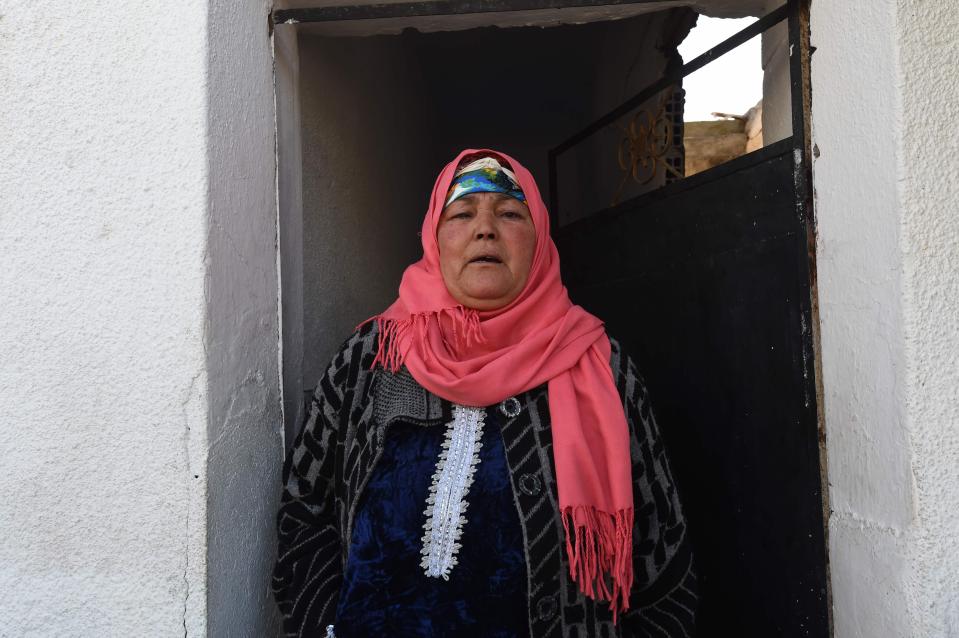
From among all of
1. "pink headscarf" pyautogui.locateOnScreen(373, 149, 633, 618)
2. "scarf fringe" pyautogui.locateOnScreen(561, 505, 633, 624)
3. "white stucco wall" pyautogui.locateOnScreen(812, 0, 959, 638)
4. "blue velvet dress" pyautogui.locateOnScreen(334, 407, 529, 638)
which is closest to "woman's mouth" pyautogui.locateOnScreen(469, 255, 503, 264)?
"pink headscarf" pyautogui.locateOnScreen(373, 149, 633, 618)

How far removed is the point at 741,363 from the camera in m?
2.01

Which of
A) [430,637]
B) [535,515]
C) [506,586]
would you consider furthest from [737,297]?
[430,637]

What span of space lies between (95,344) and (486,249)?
35.5 inches

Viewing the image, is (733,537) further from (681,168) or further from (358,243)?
(358,243)

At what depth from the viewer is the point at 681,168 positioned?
2980mm

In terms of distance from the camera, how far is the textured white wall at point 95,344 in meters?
1.46

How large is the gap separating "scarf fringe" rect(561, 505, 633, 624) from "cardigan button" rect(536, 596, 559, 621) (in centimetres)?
7

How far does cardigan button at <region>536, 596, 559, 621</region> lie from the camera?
1.59 metres

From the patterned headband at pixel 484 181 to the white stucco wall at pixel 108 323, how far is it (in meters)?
0.67

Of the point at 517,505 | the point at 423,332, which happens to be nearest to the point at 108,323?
the point at 423,332

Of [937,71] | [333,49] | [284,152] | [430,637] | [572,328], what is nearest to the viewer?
[937,71]

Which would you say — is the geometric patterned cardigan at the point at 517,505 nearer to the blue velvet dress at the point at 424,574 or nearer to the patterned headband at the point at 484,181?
the blue velvet dress at the point at 424,574

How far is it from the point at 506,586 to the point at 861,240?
1.05 m

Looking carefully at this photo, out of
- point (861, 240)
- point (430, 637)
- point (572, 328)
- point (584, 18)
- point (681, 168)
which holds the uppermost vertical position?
point (584, 18)
